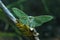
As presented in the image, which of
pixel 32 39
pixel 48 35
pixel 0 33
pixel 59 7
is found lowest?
pixel 32 39

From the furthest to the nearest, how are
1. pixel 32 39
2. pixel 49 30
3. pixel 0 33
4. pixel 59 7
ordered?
pixel 49 30, pixel 59 7, pixel 0 33, pixel 32 39

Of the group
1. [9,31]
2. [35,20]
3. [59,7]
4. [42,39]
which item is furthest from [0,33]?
[35,20]

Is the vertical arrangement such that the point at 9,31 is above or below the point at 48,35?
below

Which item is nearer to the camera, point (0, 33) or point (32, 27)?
point (32, 27)

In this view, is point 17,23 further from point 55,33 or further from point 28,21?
point 55,33

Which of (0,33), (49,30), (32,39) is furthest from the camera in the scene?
(49,30)

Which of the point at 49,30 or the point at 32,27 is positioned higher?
the point at 49,30

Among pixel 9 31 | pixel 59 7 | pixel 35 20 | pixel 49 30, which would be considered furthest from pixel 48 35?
pixel 35 20

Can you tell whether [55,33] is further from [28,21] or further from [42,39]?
[28,21]

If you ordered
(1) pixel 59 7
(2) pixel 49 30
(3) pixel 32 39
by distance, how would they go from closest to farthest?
(3) pixel 32 39, (1) pixel 59 7, (2) pixel 49 30
